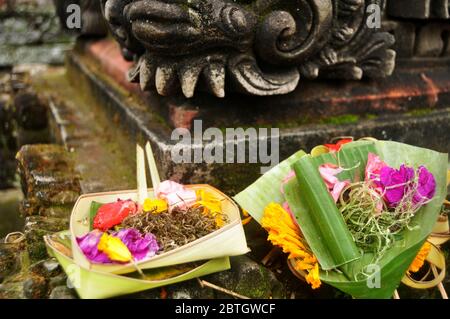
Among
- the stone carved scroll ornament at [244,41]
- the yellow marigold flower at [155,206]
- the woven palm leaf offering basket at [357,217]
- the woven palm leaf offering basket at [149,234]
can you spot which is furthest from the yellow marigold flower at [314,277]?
the stone carved scroll ornament at [244,41]

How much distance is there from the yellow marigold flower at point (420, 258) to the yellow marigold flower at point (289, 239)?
325 mm

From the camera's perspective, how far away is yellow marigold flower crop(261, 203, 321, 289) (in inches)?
58.3

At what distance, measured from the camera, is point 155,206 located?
1551mm

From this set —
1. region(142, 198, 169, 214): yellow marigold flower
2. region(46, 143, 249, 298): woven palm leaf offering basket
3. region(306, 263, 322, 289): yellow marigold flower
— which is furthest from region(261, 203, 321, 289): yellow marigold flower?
region(142, 198, 169, 214): yellow marigold flower

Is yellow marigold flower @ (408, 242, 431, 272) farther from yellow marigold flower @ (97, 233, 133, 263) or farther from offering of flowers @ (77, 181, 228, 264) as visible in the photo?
yellow marigold flower @ (97, 233, 133, 263)

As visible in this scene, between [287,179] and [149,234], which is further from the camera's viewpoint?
[287,179]

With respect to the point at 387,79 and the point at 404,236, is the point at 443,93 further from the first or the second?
the point at 404,236

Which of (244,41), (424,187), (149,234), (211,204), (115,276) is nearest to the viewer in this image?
(115,276)

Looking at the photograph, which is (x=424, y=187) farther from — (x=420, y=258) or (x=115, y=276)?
(x=115, y=276)

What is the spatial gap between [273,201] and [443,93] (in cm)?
124

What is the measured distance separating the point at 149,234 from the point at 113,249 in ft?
0.43

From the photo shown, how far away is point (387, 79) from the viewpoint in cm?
234

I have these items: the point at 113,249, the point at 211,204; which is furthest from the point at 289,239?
the point at 113,249
